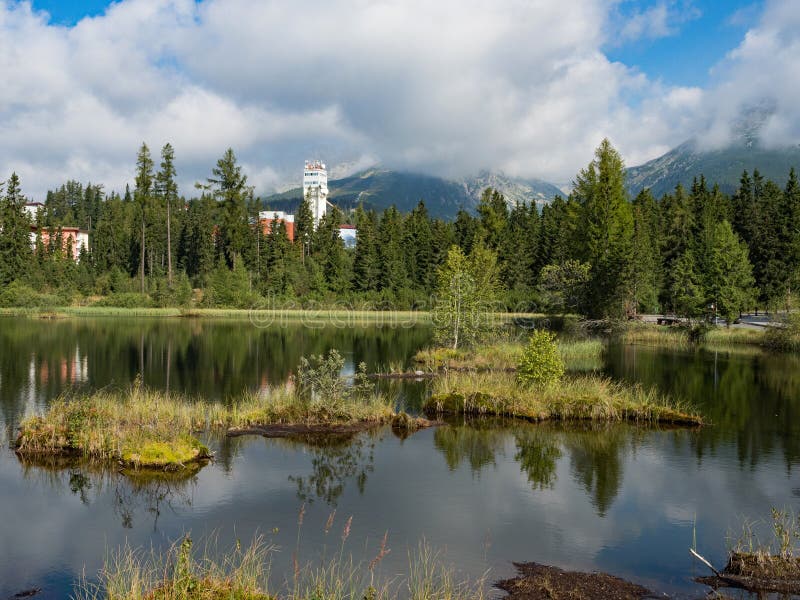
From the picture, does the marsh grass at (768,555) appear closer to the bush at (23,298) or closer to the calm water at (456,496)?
the calm water at (456,496)

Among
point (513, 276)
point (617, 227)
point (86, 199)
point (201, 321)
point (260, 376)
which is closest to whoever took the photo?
point (260, 376)

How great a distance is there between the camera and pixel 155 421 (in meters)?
20.7

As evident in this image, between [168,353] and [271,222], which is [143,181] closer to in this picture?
[271,222]

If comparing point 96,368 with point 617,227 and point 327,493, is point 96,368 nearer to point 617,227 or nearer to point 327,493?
point 327,493

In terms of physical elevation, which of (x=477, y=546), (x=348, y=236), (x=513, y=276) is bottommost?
(x=477, y=546)

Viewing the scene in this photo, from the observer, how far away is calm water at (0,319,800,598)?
41.9 feet

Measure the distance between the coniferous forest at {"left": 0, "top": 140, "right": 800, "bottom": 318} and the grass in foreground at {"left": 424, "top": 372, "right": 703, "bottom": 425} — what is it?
30.6 meters

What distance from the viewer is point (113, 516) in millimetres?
14383

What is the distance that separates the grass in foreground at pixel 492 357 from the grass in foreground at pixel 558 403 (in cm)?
804

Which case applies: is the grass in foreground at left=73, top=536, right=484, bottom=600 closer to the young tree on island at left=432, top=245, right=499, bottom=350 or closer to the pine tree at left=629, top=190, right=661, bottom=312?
the young tree on island at left=432, top=245, right=499, bottom=350

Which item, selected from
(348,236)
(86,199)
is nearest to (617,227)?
(348,236)

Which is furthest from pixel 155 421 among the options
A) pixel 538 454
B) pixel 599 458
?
pixel 599 458

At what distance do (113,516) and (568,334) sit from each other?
44024 mm

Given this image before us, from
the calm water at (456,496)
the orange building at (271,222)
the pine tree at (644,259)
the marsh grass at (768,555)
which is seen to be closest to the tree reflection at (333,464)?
the calm water at (456,496)
